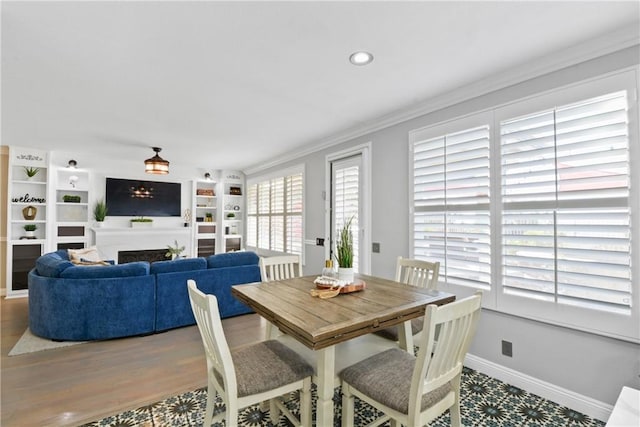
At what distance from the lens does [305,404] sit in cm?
157

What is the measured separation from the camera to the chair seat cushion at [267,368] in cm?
147

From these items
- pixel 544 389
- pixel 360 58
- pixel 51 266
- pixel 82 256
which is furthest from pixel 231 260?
pixel 544 389


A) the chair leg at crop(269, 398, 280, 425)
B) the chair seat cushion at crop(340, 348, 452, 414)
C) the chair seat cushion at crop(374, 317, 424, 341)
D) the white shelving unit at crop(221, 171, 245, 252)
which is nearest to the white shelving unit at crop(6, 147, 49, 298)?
the white shelving unit at crop(221, 171, 245, 252)

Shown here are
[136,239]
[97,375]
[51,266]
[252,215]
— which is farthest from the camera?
[252,215]

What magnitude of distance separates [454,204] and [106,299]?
12.3 feet

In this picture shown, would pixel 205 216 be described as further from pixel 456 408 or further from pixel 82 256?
pixel 456 408

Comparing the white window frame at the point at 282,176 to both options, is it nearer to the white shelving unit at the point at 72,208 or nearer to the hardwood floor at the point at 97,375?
the hardwood floor at the point at 97,375

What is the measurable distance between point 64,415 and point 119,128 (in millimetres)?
3276

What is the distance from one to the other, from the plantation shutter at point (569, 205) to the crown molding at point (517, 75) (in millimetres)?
314

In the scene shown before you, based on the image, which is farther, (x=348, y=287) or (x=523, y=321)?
(x=523, y=321)

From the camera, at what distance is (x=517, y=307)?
2.31 metres

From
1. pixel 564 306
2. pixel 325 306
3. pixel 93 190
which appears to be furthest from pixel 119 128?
pixel 564 306

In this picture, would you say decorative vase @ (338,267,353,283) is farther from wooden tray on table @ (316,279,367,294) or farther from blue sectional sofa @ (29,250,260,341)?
blue sectional sofa @ (29,250,260,341)

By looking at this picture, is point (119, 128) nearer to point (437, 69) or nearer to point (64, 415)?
point (64, 415)
